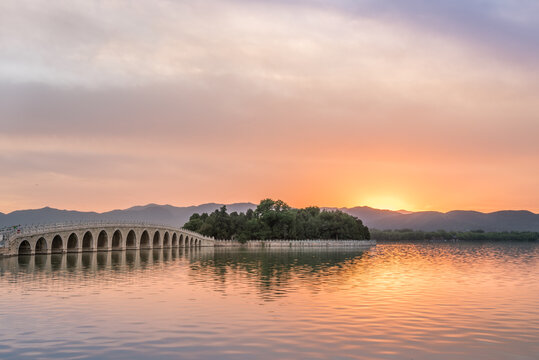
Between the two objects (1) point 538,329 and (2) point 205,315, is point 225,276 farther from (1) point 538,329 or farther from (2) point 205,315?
(1) point 538,329

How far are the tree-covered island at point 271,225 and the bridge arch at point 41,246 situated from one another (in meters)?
62.0

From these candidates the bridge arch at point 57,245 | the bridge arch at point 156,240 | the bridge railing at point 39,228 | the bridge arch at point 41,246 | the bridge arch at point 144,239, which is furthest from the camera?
the bridge arch at point 156,240

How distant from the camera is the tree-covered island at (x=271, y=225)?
431 ft

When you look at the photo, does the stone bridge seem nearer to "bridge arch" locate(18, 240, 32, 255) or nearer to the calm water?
"bridge arch" locate(18, 240, 32, 255)

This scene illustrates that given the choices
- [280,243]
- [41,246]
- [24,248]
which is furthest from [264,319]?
[280,243]

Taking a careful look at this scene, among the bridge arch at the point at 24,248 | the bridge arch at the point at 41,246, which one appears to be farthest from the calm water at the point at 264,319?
the bridge arch at the point at 41,246

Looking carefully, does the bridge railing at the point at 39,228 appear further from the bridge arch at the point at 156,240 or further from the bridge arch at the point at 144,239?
the bridge arch at the point at 156,240

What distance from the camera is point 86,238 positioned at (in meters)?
87.6

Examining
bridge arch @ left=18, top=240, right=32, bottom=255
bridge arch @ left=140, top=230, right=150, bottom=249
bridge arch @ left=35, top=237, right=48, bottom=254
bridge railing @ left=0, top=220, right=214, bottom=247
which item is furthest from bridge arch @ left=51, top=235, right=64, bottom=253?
bridge arch @ left=140, top=230, right=150, bottom=249

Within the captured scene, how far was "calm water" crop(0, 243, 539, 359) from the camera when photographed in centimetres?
1636

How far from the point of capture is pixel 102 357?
15367 mm

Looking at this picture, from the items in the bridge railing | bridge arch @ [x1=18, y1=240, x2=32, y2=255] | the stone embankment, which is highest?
the bridge railing

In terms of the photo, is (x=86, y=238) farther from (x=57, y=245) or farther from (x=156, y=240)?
(x=156, y=240)

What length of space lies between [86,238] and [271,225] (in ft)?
184
